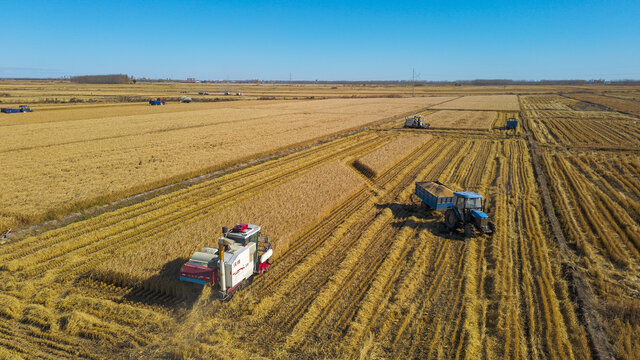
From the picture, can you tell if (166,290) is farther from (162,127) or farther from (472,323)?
(162,127)

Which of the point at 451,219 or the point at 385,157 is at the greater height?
the point at 385,157

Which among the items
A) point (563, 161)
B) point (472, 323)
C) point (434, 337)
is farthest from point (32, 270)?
point (563, 161)

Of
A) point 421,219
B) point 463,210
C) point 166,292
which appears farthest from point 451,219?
point 166,292

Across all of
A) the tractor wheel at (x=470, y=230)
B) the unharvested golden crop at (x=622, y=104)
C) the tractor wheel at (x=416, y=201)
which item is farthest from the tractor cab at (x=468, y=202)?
the unharvested golden crop at (x=622, y=104)

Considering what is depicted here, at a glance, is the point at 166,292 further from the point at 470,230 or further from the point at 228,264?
the point at 470,230

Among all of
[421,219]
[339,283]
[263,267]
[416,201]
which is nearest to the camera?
[339,283]

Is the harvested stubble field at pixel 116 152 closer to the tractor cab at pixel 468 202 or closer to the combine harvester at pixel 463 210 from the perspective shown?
the combine harvester at pixel 463 210
